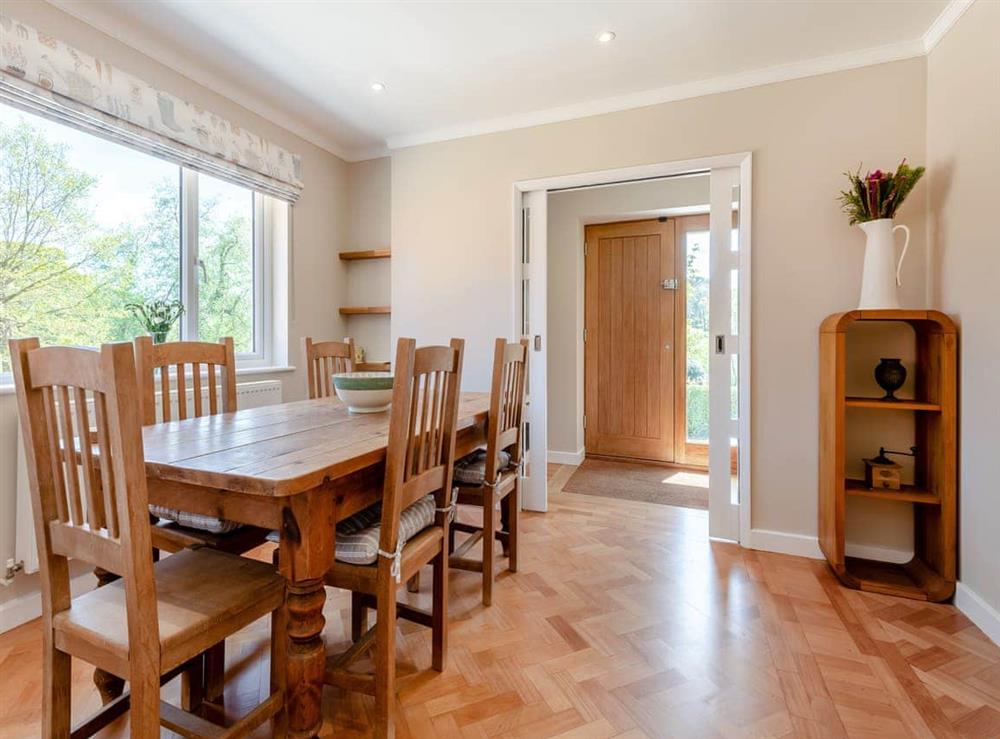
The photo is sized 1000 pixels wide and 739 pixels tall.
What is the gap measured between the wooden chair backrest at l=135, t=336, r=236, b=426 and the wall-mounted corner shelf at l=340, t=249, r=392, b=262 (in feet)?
5.37

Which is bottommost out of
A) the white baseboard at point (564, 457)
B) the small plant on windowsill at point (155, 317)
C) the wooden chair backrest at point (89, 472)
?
the white baseboard at point (564, 457)

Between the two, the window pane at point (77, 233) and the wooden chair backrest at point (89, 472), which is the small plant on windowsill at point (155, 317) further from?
the wooden chair backrest at point (89, 472)

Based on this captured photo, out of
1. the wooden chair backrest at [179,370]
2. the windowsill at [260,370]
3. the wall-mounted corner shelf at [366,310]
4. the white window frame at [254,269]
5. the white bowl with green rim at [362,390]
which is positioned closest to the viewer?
the wooden chair backrest at [179,370]

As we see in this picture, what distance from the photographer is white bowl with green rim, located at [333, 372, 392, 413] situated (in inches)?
71.3

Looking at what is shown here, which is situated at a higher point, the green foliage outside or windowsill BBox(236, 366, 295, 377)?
the green foliage outside

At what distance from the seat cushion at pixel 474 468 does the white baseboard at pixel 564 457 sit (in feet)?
6.61

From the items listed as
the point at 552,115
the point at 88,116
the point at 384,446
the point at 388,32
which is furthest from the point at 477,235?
the point at 384,446

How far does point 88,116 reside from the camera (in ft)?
6.32

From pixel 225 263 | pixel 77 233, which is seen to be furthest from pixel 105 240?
pixel 225 263

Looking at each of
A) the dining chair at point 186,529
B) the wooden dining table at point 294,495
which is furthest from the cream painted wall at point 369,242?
the wooden dining table at point 294,495

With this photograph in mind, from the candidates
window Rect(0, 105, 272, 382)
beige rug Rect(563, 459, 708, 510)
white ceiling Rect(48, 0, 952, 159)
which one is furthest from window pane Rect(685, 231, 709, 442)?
window Rect(0, 105, 272, 382)

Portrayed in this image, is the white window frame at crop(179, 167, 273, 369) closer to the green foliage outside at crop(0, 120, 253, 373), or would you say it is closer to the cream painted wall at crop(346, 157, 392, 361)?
the green foliage outside at crop(0, 120, 253, 373)

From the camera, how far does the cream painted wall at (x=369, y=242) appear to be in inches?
139

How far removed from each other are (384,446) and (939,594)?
7.48 ft
